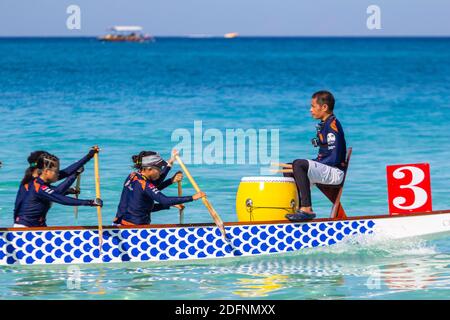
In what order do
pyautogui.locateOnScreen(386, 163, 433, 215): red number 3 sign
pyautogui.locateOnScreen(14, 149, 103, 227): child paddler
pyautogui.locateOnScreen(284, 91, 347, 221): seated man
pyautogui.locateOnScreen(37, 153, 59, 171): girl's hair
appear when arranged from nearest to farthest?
pyautogui.locateOnScreen(14, 149, 103, 227): child paddler
pyautogui.locateOnScreen(37, 153, 59, 171): girl's hair
pyautogui.locateOnScreen(284, 91, 347, 221): seated man
pyautogui.locateOnScreen(386, 163, 433, 215): red number 3 sign

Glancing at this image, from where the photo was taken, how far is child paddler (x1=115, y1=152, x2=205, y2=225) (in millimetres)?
13457

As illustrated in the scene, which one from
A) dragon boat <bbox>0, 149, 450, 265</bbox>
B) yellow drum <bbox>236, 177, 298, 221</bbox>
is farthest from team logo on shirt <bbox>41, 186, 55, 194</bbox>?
yellow drum <bbox>236, 177, 298, 221</bbox>

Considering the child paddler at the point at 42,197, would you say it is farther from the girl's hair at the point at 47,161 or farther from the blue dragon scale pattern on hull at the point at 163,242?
the blue dragon scale pattern on hull at the point at 163,242

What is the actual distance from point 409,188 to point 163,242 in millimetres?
3258

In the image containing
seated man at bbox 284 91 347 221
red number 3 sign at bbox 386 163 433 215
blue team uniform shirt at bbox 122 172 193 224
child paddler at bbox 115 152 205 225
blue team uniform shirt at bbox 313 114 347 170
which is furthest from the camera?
red number 3 sign at bbox 386 163 433 215

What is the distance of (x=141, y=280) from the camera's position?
1330 cm

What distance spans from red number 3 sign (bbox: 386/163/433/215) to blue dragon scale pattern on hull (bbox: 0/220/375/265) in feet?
1.92

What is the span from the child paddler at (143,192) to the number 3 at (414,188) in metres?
2.91

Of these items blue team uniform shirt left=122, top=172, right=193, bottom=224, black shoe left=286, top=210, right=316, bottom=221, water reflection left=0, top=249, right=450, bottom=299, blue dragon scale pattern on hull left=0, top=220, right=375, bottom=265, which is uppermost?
blue team uniform shirt left=122, top=172, right=193, bottom=224

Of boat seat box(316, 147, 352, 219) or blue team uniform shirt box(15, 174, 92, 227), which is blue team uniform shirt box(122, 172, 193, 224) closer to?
blue team uniform shirt box(15, 174, 92, 227)

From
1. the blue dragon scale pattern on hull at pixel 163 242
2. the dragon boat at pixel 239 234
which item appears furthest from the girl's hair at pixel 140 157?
the blue dragon scale pattern on hull at pixel 163 242

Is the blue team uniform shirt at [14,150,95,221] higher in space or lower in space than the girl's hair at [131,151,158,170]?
lower
